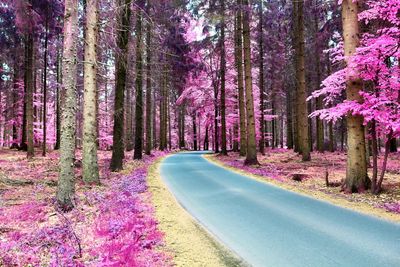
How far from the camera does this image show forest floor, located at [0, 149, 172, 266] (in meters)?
5.06

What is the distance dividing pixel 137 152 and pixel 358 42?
16260 mm

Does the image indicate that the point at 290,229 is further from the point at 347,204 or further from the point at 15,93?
the point at 15,93

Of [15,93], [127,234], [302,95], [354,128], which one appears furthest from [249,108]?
[15,93]

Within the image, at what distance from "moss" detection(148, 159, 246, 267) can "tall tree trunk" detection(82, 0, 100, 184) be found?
14.4ft

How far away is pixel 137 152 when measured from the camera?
78.4 feet

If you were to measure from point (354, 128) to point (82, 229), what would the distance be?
26.7 feet

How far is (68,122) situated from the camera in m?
8.41

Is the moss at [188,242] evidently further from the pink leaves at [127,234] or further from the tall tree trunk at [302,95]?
the tall tree trunk at [302,95]

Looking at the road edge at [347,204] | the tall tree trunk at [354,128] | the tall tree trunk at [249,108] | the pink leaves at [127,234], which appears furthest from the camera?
the tall tree trunk at [249,108]

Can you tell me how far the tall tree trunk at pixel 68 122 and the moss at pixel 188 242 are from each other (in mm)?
2158

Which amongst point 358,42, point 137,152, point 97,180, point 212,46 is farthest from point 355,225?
point 212,46

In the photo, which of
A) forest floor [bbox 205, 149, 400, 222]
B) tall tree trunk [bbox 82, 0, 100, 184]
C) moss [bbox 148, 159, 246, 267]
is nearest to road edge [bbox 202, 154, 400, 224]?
forest floor [bbox 205, 149, 400, 222]

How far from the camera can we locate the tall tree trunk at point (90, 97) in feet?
39.6

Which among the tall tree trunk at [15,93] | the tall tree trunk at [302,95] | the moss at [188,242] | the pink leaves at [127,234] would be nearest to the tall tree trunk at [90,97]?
the pink leaves at [127,234]
